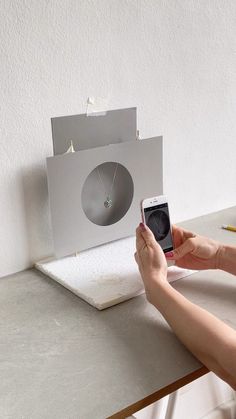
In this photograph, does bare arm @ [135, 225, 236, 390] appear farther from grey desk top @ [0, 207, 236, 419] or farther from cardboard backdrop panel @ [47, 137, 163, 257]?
cardboard backdrop panel @ [47, 137, 163, 257]

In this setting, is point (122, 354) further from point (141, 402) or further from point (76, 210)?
point (76, 210)

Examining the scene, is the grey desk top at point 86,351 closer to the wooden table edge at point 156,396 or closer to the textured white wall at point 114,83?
the wooden table edge at point 156,396

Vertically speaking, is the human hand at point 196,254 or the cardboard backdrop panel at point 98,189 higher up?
the cardboard backdrop panel at point 98,189

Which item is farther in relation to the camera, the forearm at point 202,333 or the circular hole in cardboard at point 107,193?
the circular hole in cardboard at point 107,193

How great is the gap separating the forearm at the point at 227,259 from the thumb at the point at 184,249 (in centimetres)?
6

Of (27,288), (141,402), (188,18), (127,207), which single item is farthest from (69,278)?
(188,18)

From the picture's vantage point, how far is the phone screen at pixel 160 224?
0.90m

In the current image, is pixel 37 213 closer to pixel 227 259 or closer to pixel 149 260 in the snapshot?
pixel 149 260

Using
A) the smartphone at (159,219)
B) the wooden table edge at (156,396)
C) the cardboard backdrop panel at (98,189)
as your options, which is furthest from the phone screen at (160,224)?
Result: the wooden table edge at (156,396)

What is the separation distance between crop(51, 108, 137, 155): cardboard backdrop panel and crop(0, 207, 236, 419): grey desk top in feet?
0.91

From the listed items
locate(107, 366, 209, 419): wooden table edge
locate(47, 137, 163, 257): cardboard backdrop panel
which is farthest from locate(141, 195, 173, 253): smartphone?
locate(107, 366, 209, 419): wooden table edge

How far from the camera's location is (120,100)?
3.36ft

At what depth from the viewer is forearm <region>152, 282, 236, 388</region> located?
64cm

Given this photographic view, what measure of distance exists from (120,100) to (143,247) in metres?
0.35
